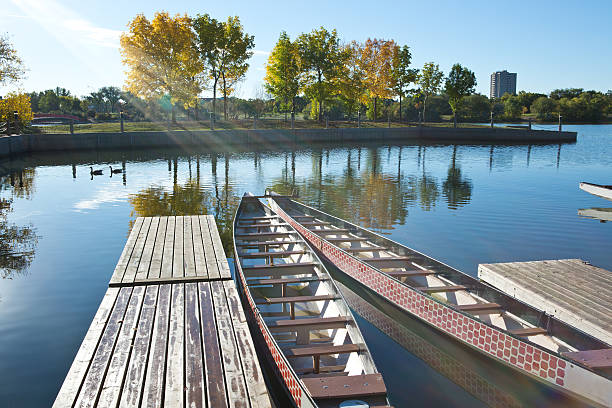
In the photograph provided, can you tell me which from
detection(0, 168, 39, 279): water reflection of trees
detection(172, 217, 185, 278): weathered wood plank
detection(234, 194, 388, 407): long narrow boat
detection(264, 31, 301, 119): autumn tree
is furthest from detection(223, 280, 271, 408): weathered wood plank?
detection(264, 31, 301, 119): autumn tree

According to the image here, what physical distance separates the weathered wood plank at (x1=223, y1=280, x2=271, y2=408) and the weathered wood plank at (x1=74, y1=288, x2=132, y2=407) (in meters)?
1.60

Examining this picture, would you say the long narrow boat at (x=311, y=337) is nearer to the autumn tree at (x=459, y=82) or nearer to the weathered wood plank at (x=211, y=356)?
the weathered wood plank at (x=211, y=356)

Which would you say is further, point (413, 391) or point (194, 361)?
point (413, 391)

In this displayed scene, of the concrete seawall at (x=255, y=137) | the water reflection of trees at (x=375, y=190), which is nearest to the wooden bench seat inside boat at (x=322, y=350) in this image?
the water reflection of trees at (x=375, y=190)

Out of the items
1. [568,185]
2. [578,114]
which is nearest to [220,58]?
[568,185]

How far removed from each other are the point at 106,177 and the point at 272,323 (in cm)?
2187

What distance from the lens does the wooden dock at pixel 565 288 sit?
24.1ft

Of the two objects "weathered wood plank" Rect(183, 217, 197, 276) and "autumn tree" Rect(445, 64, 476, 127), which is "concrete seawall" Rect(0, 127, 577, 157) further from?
"weathered wood plank" Rect(183, 217, 197, 276)

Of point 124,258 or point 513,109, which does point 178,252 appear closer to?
point 124,258

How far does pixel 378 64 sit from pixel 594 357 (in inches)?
2441

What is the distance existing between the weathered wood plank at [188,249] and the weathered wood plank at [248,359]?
143cm

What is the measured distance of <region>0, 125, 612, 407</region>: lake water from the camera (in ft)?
22.7

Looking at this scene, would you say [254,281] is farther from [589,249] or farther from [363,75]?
[363,75]

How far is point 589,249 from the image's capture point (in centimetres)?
1245
